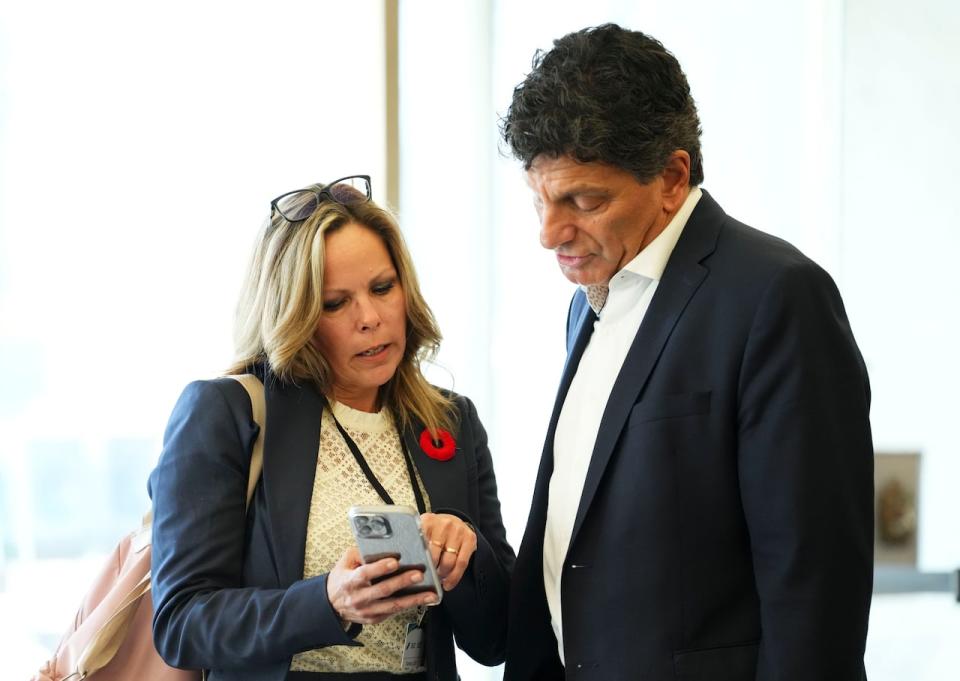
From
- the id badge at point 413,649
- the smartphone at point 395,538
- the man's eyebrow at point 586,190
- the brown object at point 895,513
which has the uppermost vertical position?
the man's eyebrow at point 586,190

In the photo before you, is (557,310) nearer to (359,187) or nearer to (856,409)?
(359,187)

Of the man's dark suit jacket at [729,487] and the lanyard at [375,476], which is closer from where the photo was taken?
the man's dark suit jacket at [729,487]

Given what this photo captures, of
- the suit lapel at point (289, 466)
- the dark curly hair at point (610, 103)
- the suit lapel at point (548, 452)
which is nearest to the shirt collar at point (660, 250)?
the dark curly hair at point (610, 103)

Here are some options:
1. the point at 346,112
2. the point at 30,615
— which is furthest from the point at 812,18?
the point at 30,615

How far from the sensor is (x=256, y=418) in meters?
1.76

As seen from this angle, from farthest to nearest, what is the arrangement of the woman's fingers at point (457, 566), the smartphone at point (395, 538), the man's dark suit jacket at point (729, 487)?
the woman's fingers at point (457, 566) < the smartphone at point (395, 538) < the man's dark suit jacket at point (729, 487)

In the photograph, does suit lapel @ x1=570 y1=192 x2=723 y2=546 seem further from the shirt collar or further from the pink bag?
the pink bag

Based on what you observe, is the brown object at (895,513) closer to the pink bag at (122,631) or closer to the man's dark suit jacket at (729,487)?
the man's dark suit jacket at (729,487)

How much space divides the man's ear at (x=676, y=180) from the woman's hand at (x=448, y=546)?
2.05ft

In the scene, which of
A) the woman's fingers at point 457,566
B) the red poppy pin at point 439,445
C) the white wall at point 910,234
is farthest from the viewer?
the white wall at point 910,234

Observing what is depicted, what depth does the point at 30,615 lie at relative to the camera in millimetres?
2715

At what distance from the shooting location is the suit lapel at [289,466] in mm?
1684

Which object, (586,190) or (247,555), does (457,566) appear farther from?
(586,190)

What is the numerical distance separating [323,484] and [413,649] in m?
0.33
